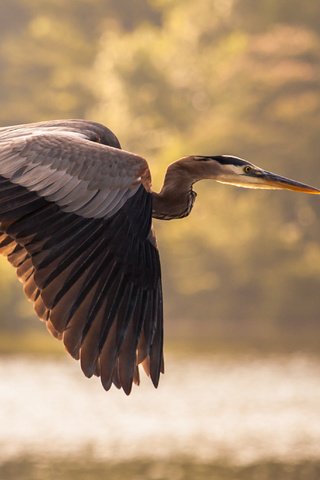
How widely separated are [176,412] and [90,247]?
18449mm

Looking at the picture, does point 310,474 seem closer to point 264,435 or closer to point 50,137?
point 264,435

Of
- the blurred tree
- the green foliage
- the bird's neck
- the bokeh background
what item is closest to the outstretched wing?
the bird's neck

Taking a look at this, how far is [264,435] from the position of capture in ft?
72.4

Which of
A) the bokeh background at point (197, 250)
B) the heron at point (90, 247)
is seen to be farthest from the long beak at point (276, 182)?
the bokeh background at point (197, 250)

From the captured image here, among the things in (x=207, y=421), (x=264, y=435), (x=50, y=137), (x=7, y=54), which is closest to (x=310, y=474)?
(x=264, y=435)

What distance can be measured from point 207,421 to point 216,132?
577 inches

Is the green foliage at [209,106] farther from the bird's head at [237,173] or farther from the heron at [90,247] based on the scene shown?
the heron at [90,247]

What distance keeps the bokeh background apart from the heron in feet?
42.5

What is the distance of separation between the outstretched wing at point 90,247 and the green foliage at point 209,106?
91.5 feet

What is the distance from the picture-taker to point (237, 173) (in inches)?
279

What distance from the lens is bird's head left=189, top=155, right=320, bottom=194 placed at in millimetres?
7016

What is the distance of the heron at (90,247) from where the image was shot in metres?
6.11

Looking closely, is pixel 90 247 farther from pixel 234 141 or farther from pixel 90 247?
pixel 234 141

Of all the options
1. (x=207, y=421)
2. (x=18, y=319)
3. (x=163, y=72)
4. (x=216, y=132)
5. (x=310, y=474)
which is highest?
(x=163, y=72)
